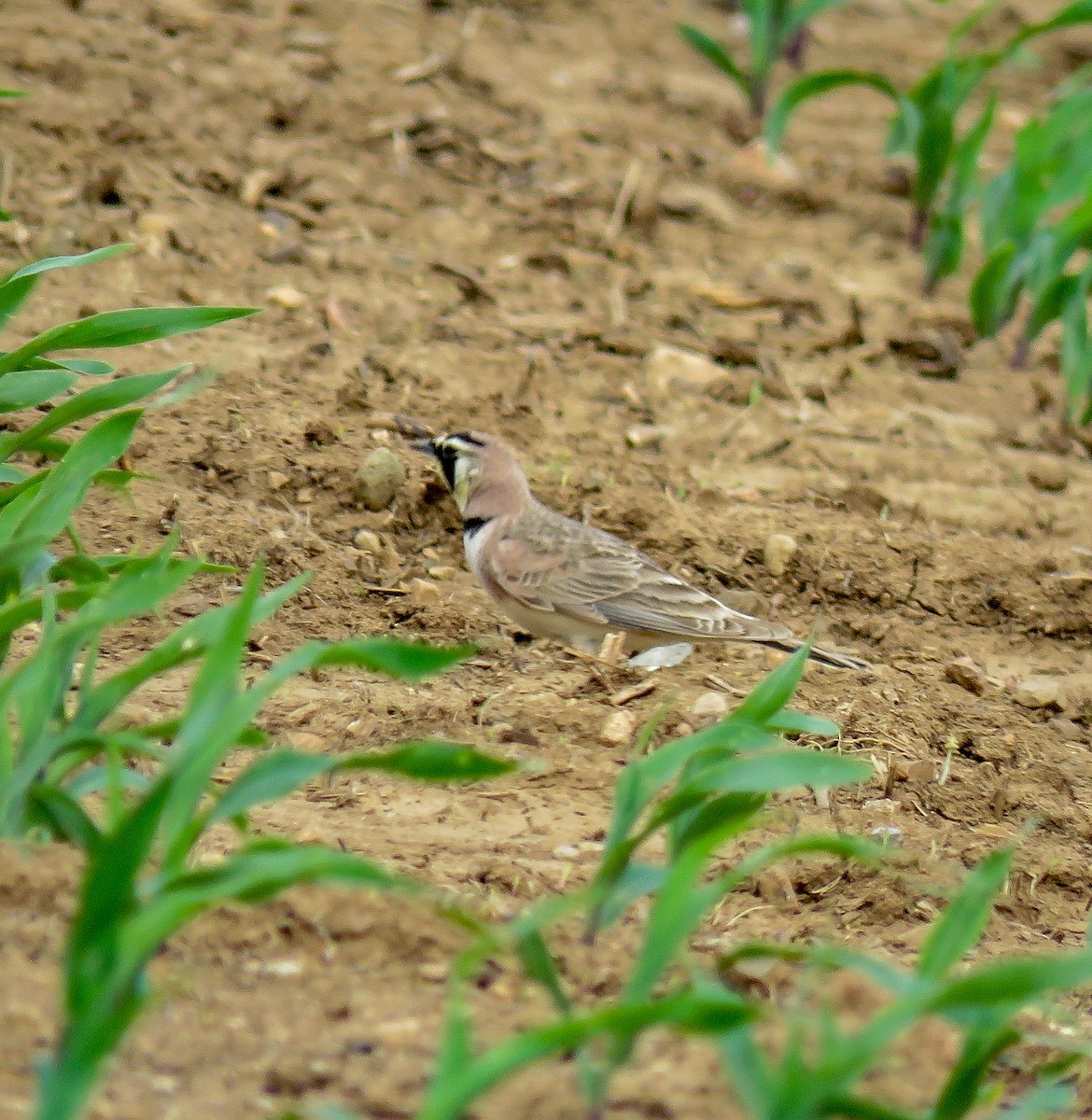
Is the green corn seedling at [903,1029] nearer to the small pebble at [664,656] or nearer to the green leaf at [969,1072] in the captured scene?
the green leaf at [969,1072]

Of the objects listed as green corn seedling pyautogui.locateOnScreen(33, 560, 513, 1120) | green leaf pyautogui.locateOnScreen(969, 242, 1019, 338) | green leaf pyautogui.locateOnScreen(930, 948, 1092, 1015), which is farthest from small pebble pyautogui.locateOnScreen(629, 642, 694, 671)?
green leaf pyautogui.locateOnScreen(930, 948, 1092, 1015)

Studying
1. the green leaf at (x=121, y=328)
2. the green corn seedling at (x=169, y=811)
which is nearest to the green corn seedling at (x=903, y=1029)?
the green corn seedling at (x=169, y=811)

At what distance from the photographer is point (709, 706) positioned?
5.28 metres

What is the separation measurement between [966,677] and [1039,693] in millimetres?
288

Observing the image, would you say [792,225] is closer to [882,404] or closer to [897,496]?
[882,404]

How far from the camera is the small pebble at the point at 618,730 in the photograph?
16.4 feet

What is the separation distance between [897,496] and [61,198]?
3.69 m

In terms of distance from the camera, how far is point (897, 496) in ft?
22.3

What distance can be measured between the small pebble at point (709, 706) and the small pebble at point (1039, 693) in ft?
3.40

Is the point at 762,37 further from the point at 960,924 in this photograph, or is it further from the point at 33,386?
the point at 960,924

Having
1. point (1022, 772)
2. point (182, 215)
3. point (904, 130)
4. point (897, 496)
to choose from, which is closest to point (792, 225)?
point (904, 130)

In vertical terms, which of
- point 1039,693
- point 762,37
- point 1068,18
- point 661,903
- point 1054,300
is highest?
point 1068,18

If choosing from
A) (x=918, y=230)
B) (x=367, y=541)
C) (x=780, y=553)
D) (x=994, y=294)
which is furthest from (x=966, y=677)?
(x=918, y=230)

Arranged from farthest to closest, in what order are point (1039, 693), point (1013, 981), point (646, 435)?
point (646, 435), point (1039, 693), point (1013, 981)
